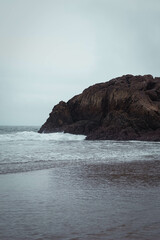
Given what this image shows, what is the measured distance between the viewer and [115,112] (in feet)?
108

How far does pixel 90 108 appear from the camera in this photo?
3622 cm

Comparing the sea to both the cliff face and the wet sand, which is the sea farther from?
the cliff face

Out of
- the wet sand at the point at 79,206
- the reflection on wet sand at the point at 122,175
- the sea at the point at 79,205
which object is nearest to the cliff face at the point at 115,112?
the reflection on wet sand at the point at 122,175

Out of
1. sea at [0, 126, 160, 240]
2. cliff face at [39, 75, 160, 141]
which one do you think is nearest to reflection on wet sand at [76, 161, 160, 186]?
sea at [0, 126, 160, 240]

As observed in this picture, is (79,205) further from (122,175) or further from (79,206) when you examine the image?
(122,175)

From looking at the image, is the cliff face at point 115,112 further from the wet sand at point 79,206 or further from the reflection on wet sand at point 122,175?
the wet sand at point 79,206

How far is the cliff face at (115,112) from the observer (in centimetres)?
2983

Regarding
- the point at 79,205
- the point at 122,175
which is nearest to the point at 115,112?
the point at 122,175

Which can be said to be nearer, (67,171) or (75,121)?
(67,171)

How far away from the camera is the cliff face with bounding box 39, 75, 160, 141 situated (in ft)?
97.9

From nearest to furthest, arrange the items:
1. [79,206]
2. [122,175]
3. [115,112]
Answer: [79,206], [122,175], [115,112]

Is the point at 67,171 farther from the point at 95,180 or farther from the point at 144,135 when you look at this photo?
the point at 144,135

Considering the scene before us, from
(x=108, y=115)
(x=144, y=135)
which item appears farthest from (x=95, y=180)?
(x=108, y=115)

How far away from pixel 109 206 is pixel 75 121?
111 feet
